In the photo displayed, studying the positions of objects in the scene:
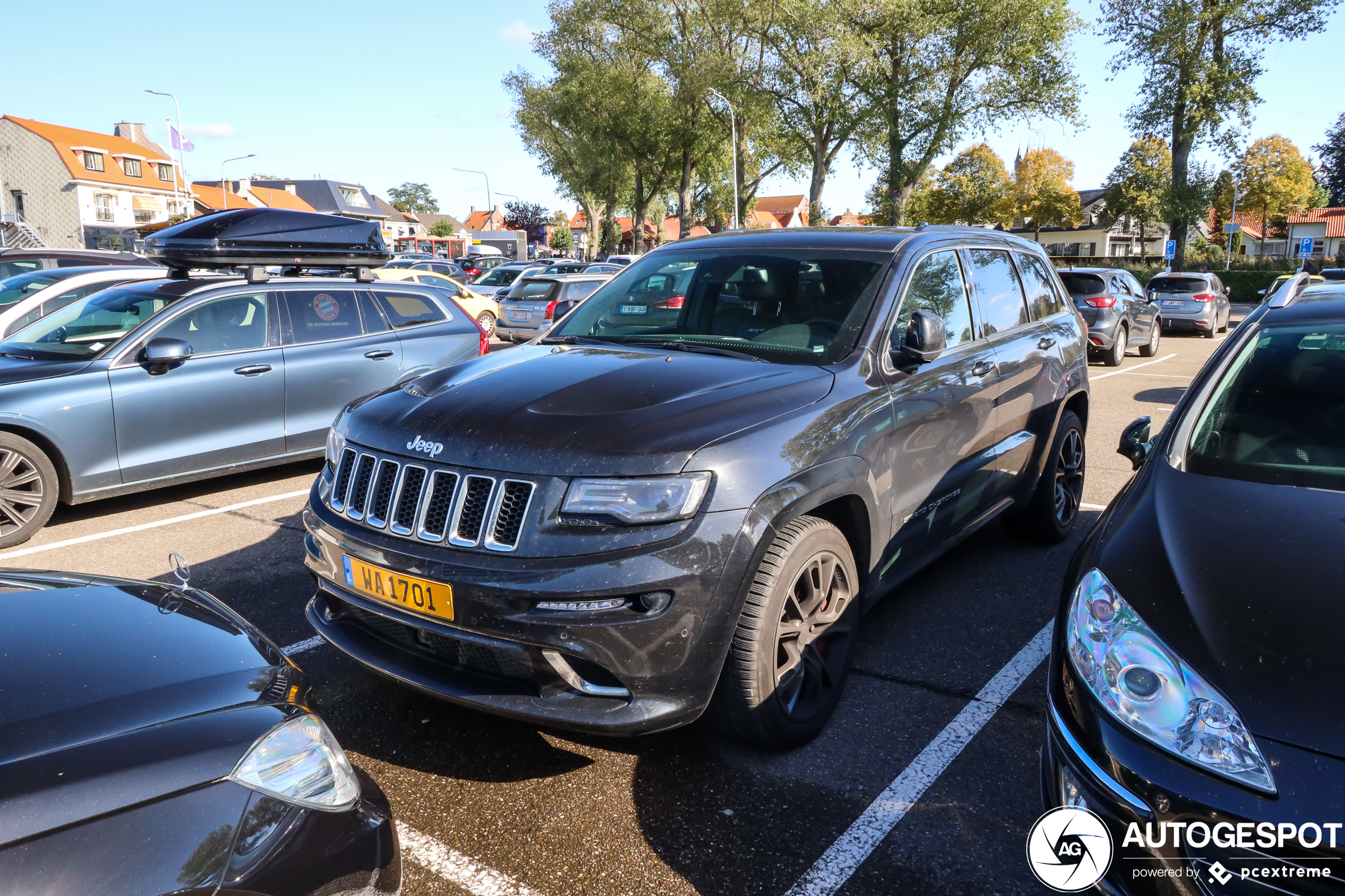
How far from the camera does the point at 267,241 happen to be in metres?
6.64

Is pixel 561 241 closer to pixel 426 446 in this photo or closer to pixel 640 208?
pixel 640 208

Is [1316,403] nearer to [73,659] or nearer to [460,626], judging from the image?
[460,626]

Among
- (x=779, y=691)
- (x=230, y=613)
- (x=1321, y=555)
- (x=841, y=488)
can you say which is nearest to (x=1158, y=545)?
(x=1321, y=555)

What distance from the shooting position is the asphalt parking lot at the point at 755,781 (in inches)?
97.6

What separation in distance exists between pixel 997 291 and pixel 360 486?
328cm

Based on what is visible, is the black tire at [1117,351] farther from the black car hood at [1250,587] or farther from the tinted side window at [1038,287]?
the black car hood at [1250,587]

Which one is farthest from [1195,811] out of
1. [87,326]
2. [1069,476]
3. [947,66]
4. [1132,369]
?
[947,66]

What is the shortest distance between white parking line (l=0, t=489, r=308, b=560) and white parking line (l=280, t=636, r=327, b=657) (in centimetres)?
261

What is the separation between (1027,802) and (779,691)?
0.83 m

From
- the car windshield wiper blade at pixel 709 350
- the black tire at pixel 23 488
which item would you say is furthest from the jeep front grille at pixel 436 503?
the black tire at pixel 23 488

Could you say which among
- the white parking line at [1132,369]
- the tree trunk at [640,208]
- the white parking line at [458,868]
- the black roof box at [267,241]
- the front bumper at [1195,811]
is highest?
the tree trunk at [640,208]

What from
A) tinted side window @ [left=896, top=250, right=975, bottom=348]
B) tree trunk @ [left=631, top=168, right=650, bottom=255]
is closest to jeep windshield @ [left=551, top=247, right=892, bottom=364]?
tinted side window @ [left=896, top=250, right=975, bottom=348]

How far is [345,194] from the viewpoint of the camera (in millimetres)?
97250

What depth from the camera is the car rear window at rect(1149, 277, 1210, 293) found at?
845 inches
